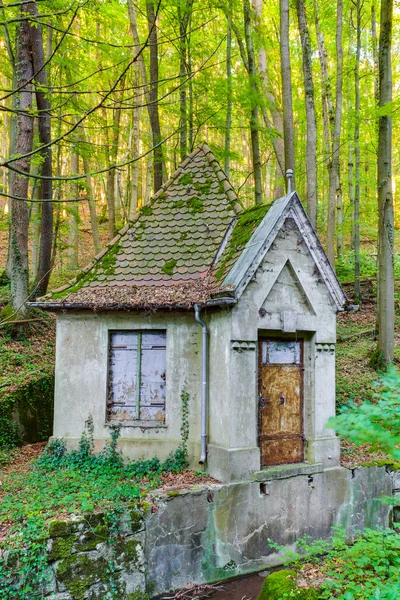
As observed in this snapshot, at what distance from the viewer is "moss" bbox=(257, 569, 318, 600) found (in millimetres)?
4445

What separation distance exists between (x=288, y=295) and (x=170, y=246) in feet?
8.89

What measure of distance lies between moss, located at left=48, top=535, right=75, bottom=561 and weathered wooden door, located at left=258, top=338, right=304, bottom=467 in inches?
132

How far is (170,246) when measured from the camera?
8594 mm

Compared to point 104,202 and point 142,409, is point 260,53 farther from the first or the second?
point 104,202

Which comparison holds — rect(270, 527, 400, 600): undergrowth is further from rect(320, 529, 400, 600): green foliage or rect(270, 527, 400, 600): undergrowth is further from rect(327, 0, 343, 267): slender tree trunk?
rect(327, 0, 343, 267): slender tree trunk

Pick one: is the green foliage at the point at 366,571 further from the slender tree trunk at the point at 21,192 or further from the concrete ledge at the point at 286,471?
the slender tree trunk at the point at 21,192

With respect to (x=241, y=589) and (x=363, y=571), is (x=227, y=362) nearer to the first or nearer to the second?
(x=363, y=571)

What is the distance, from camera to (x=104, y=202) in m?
29.3

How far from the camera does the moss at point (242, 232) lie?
24.8 ft

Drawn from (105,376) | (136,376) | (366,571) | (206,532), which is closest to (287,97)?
(136,376)

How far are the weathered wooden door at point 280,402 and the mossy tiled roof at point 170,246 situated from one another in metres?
1.77

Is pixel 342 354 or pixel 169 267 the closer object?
pixel 169 267

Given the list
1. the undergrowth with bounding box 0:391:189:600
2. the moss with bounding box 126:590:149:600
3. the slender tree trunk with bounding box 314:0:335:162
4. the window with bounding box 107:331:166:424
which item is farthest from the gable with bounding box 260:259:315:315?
the slender tree trunk with bounding box 314:0:335:162

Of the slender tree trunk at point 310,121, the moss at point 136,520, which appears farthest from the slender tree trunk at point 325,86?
the moss at point 136,520
